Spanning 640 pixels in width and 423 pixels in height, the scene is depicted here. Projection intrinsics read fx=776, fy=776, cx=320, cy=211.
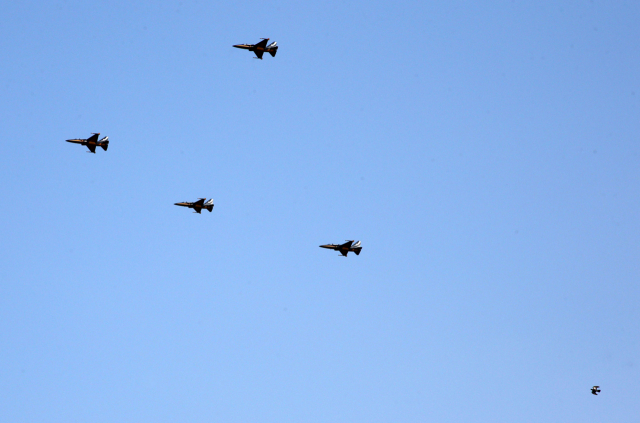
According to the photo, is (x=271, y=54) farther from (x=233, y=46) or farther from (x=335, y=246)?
(x=335, y=246)

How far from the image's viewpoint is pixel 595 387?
161125mm

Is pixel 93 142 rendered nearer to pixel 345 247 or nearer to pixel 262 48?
pixel 262 48

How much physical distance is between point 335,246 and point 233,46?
134ft

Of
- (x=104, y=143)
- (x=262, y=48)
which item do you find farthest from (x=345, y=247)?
(x=104, y=143)

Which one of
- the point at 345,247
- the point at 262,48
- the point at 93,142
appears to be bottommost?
the point at 345,247

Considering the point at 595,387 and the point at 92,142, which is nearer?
the point at 92,142

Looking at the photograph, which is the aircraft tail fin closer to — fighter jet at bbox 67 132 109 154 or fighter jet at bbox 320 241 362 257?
fighter jet at bbox 67 132 109 154

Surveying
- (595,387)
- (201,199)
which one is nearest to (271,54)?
(201,199)

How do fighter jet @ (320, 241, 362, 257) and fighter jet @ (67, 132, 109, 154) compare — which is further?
fighter jet @ (67, 132, 109, 154)

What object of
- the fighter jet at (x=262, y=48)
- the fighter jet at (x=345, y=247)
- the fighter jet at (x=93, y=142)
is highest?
the fighter jet at (x=262, y=48)

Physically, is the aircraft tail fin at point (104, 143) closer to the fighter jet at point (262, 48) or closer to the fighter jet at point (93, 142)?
the fighter jet at point (93, 142)

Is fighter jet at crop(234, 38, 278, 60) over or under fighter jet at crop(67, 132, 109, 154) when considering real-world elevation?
over

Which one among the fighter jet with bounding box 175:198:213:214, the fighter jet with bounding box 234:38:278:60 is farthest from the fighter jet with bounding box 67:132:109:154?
the fighter jet with bounding box 234:38:278:60

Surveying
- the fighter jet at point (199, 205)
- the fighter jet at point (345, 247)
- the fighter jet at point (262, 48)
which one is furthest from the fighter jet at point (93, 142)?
the fighter jet at point (345, 247)
